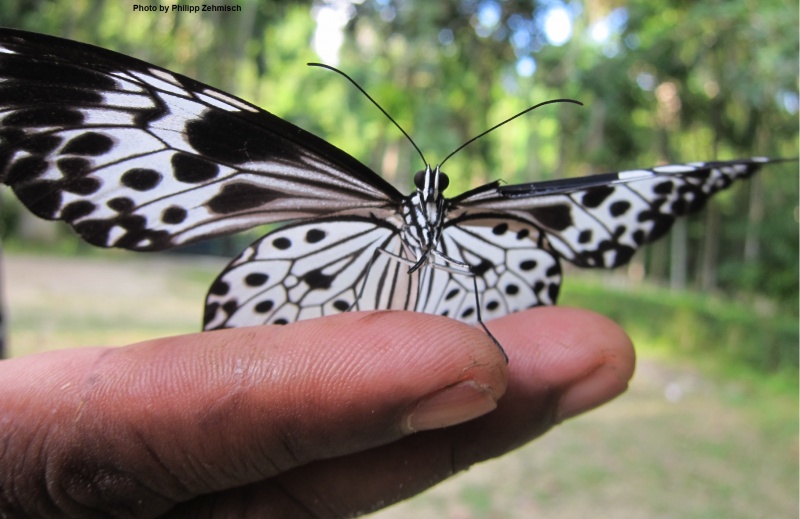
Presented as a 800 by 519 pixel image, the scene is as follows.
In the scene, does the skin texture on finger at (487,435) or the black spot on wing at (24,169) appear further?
the skin texture on finger at (487,435)

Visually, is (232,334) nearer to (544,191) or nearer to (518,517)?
(544,191)

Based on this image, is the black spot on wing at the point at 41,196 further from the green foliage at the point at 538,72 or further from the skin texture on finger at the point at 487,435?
the green foliage at the point at 538,72

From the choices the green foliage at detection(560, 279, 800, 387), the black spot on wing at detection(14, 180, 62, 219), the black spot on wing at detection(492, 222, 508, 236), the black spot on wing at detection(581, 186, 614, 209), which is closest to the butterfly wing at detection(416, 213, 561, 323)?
the black spot on wing at detection(492, 222, 508, 236)

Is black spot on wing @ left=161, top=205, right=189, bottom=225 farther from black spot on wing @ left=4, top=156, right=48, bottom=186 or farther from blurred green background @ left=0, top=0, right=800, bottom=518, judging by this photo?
blurred green background @ left=0, top=0, right=800, bottom=518

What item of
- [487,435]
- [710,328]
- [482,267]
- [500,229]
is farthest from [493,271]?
[710,328]

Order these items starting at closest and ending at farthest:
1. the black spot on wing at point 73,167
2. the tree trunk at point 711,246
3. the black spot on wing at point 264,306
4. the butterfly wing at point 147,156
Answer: the butterfly wing at point 147,156, the black spot on wing at point 73,167, the black spot on wing at point 264,306, the tree trunk at point 711,246

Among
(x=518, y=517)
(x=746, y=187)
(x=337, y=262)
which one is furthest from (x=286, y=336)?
(x=746, y=187)

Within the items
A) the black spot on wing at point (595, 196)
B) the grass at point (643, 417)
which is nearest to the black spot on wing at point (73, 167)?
the black spot on wing at point (595, 196)

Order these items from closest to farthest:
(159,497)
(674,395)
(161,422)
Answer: (161,422) → (159,497) → (674,395)
